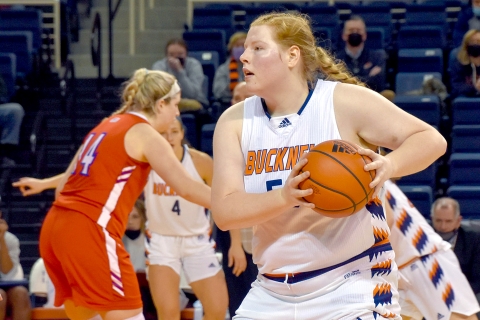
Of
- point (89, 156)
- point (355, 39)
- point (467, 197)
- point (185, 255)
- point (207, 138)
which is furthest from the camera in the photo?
point (355, 39)

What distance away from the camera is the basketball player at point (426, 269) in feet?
14.0

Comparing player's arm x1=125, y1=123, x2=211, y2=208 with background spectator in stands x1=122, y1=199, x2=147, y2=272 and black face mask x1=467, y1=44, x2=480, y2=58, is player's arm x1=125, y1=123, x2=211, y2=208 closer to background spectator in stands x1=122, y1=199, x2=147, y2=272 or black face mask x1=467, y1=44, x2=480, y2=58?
background spectator in stands x1=122, y1=199, x2=147, y2=272

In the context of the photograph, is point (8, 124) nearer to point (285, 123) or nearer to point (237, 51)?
point (237, 51)

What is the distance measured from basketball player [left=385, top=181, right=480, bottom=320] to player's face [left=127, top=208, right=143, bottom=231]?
3.04m

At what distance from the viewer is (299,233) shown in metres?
2.60

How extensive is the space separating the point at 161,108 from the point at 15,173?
16.2ft

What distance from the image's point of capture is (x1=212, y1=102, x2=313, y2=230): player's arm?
2.35m

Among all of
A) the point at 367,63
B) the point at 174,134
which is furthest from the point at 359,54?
the point at 174,134

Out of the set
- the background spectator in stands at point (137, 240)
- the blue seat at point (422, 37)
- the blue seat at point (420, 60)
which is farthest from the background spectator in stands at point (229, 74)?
the background spectator in stands at point (137, 240)

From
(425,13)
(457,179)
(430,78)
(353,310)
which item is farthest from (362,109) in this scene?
(425,13)

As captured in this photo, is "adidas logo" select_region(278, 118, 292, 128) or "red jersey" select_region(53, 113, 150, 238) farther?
"red jersey" select_region(53, 113, 150, 238)

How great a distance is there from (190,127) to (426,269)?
446 cm

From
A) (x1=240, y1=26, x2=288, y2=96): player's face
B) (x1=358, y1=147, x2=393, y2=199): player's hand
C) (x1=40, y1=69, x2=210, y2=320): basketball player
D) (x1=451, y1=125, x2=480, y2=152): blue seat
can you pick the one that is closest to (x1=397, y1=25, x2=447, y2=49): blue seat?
(x1=451, y1=125, x2=480, y2=152): blue seat

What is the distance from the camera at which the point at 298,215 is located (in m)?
2.60
